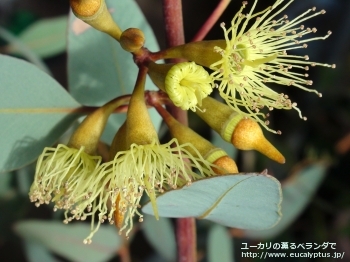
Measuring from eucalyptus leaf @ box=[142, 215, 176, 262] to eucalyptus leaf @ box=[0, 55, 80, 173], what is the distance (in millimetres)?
560

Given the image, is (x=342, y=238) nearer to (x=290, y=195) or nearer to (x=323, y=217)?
(x=323, y=217)

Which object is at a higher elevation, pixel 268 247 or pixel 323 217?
pixel 323 217

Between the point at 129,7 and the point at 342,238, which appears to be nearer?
the point at 129,7

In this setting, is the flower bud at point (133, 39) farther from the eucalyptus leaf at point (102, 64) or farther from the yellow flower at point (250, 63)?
the eucalyptus leaf at point (102, 64)

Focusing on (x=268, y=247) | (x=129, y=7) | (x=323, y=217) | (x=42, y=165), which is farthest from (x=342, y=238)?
(x=42, y=165)

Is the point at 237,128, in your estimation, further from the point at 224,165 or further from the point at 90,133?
the point at 90,133

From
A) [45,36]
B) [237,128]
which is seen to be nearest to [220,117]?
[237,128]

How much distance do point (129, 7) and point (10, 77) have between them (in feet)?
0.91

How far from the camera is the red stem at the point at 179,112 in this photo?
653 millimetres

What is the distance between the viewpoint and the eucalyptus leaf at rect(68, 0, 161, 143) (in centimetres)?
85

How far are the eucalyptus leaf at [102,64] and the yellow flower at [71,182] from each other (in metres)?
0.24

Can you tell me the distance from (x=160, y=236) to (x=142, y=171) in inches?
28.3

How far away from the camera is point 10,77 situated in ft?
2.30

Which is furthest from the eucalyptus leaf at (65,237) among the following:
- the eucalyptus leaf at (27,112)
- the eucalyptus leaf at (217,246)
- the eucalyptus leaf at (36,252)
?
the eucalyptus leaf at (27,112)
